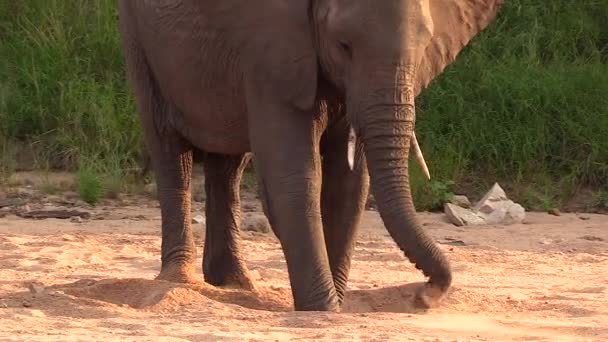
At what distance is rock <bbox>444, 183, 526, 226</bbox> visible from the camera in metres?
10.9

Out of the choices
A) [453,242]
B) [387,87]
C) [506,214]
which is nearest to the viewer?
[387,87]

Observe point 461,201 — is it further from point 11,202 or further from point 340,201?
point 340,201

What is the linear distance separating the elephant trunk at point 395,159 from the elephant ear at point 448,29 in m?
0.41

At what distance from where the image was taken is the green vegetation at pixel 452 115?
11.7 meters

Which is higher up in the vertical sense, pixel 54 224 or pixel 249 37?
pixel 249 37

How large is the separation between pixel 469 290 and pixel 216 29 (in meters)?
1.80

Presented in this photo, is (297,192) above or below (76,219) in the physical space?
above

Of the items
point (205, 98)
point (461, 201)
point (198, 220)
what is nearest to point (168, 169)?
point (205, 98)

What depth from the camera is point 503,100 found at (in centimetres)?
1198

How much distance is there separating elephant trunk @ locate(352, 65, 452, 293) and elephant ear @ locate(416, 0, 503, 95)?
16.0 inches

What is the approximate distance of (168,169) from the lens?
26.2ft

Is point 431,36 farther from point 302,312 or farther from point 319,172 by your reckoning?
point 302,312

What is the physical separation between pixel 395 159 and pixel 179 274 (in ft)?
6.18

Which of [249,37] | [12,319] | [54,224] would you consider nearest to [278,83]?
[249,37]
